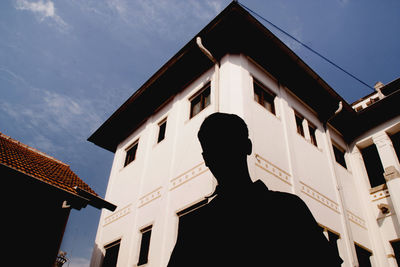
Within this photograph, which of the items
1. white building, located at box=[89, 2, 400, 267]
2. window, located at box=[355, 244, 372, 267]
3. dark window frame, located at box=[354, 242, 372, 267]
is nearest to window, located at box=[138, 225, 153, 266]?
white building, located at box=[89, 2, 400, 267]

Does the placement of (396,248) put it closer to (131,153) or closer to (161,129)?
(161,129)

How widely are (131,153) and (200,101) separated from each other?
492cm

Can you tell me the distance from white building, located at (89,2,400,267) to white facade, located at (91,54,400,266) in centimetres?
4

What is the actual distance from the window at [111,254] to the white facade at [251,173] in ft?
0.86

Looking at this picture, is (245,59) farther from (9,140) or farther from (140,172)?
(9,140)

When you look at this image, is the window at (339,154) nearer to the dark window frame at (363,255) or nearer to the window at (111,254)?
the dark window frame at (363,255)

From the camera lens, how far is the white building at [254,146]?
8500 millimetres

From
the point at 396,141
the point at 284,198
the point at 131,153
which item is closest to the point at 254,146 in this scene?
the point at 284,198

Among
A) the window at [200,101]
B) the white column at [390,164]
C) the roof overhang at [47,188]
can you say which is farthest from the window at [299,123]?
the roof overhang at [47,188]

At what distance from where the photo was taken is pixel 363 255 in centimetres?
1037

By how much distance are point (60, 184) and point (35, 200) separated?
77cm

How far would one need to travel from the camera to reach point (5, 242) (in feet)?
23.5

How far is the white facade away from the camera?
8195mm

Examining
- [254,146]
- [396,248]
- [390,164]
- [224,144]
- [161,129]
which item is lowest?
[224,144]
